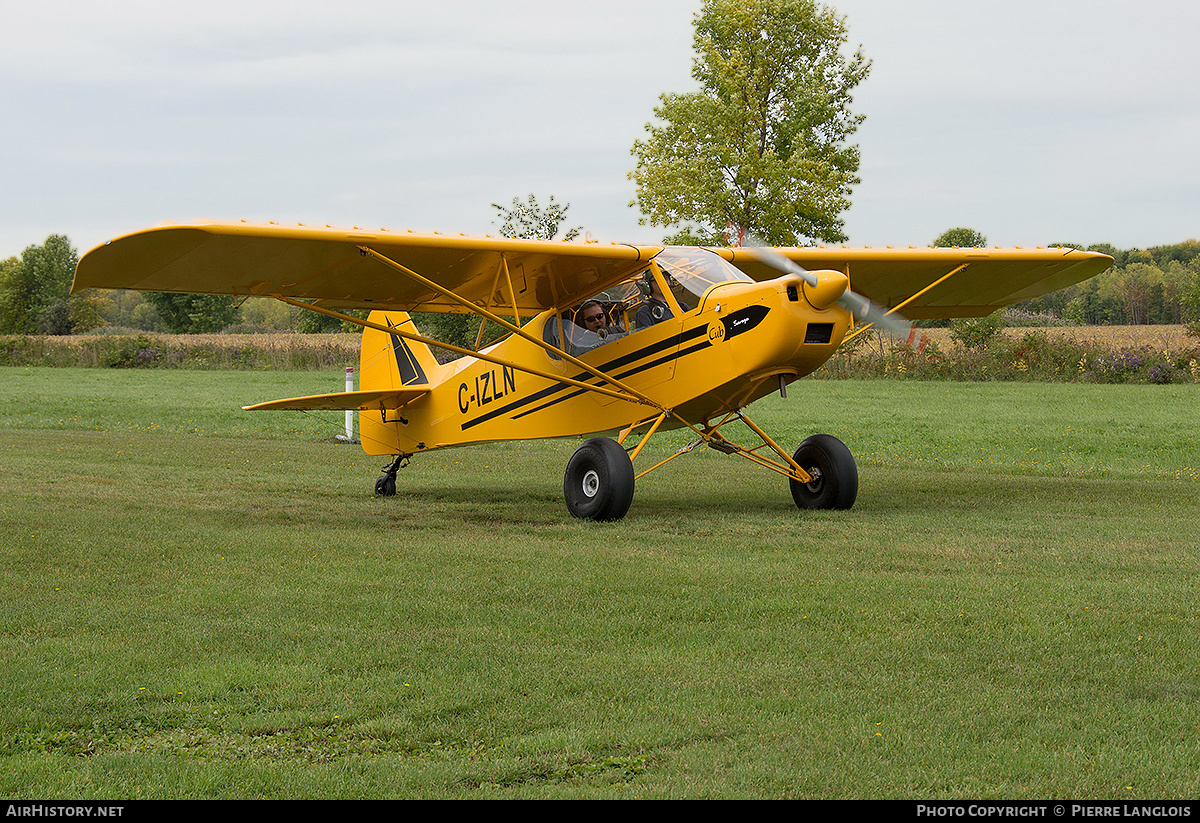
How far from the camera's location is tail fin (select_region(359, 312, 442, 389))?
1498cm

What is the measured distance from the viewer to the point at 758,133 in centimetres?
3594

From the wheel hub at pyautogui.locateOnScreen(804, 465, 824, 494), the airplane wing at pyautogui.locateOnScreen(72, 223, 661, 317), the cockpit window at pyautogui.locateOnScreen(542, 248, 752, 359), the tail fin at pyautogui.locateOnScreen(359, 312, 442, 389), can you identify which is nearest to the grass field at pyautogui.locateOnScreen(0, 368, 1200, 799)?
the wheel hub at pyautogui.locateOnScreen(804, 465, 824, 494)

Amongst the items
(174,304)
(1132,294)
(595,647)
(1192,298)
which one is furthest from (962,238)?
(595,647)

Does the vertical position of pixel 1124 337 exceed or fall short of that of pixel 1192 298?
it falls short

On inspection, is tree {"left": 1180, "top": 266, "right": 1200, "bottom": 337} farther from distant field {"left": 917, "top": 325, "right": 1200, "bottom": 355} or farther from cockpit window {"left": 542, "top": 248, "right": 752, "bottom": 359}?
cockpit window {"left": 542, "top": 248, "right": 752, "bottom": 359}

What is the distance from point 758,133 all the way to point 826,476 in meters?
26.4

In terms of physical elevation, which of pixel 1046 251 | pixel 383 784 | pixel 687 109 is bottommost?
pixel 383 784

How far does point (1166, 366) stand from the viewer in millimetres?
33938

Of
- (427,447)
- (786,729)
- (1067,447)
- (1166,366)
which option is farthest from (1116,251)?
(786,729)

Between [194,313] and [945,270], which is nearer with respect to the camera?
[945,270]

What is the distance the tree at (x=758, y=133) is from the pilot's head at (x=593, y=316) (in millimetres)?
22095

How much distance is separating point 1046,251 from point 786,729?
1093cm

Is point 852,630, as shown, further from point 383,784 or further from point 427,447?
point 427,447

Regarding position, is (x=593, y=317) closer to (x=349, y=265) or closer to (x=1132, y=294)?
(x=349, y=265)
